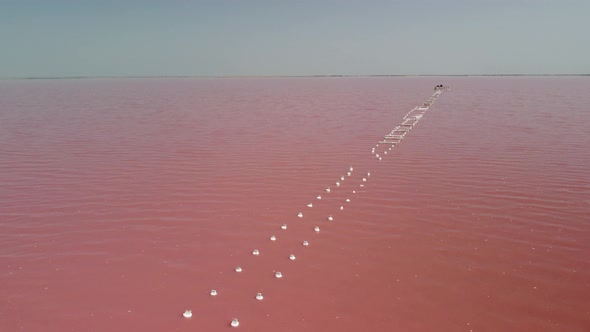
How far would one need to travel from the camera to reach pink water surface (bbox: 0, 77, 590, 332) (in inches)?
290

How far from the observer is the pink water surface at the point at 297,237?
7.36 m

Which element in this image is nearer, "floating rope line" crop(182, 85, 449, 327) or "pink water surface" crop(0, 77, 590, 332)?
"pink water surface" crop(0, 77, 590, 332)

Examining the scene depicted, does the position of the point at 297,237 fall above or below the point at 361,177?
above

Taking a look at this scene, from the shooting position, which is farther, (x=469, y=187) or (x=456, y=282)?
(x=469, y=187)

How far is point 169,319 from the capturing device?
717 centimetres

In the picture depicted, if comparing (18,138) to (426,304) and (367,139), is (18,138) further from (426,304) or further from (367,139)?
(426,304)

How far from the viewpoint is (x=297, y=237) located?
10398mm

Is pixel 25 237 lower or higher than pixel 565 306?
higher

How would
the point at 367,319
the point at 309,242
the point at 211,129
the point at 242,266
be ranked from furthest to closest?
the point at 211,129 < the point at 309,242 < the point at 242,266 < the point at 367,319

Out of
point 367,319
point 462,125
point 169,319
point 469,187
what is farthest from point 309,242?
point 462,125

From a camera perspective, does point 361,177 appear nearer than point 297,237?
No

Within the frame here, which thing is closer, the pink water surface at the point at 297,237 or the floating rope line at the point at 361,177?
the pink water surface at the point at 297,237

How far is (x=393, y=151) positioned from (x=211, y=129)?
41.3 feet

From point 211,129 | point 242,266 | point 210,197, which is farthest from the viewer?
point 211,129
